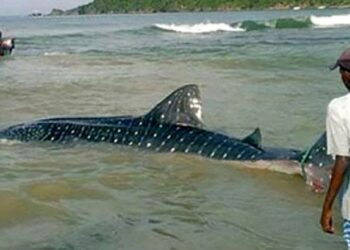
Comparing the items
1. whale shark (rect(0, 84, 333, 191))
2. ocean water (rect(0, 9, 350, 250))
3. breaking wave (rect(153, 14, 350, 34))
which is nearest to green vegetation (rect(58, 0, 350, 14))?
breaking wave (rect(153, 14, 350, 34))

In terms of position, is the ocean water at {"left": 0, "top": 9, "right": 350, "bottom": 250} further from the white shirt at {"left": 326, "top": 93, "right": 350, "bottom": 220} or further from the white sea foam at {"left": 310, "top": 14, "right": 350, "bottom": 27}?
the white sea foam at {"left": 310, "top": 14, "right": 350, "bottom": 27}

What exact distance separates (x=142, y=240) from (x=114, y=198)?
1260 millimetres

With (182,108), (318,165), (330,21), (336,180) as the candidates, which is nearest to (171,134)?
(182,108)

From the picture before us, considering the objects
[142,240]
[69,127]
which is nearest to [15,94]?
[69,127]

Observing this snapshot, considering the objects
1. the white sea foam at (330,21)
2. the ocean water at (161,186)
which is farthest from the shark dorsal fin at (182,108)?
the white sea foam at (330,21)

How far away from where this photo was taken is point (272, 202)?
19.7 feet

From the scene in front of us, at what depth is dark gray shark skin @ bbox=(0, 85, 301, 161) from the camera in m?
7.16

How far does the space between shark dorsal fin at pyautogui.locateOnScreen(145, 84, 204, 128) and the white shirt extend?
3963 millimetres

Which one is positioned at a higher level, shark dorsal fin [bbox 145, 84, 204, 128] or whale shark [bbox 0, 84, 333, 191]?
shark dorsal fin [bbox 145, 84, 204, 128]

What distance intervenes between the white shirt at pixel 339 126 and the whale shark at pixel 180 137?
251 cm

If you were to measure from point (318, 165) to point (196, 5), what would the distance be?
146 m

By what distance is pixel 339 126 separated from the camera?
11.2ft

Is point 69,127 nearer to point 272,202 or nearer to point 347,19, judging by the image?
point 272,202

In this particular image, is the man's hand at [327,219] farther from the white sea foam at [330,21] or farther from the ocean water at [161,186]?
the white sea foam at [330,21]
